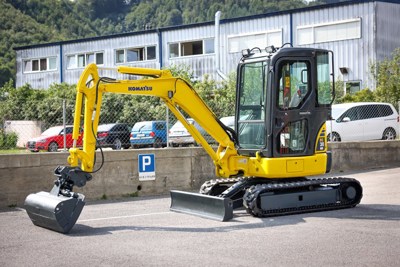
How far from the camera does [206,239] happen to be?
9234mm

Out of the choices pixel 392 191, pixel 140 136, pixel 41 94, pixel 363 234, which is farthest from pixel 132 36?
pixel 363 234

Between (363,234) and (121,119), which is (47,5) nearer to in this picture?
(121,119)

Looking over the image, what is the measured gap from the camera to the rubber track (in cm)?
1109

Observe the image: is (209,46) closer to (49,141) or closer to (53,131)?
(49,141)

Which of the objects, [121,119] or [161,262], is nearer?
[161,262]

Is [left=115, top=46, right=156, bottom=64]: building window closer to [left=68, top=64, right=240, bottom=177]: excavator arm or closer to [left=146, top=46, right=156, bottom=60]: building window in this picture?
[left=146, top=46, right=156, bottom=60]: building window

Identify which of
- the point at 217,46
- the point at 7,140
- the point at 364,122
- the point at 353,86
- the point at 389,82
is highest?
the point at 217,46

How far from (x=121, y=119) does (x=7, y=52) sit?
68.2 m

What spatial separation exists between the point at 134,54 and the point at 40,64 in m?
9.81

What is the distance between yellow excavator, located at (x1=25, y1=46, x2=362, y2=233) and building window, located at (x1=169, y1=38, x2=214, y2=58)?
3108cm

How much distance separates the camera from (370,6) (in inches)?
1396

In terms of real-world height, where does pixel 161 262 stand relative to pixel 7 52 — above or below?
below

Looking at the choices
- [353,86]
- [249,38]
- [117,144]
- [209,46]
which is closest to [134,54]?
[209,46]

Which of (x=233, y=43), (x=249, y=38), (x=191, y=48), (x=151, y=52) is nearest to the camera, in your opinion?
(x=249, y=38)
